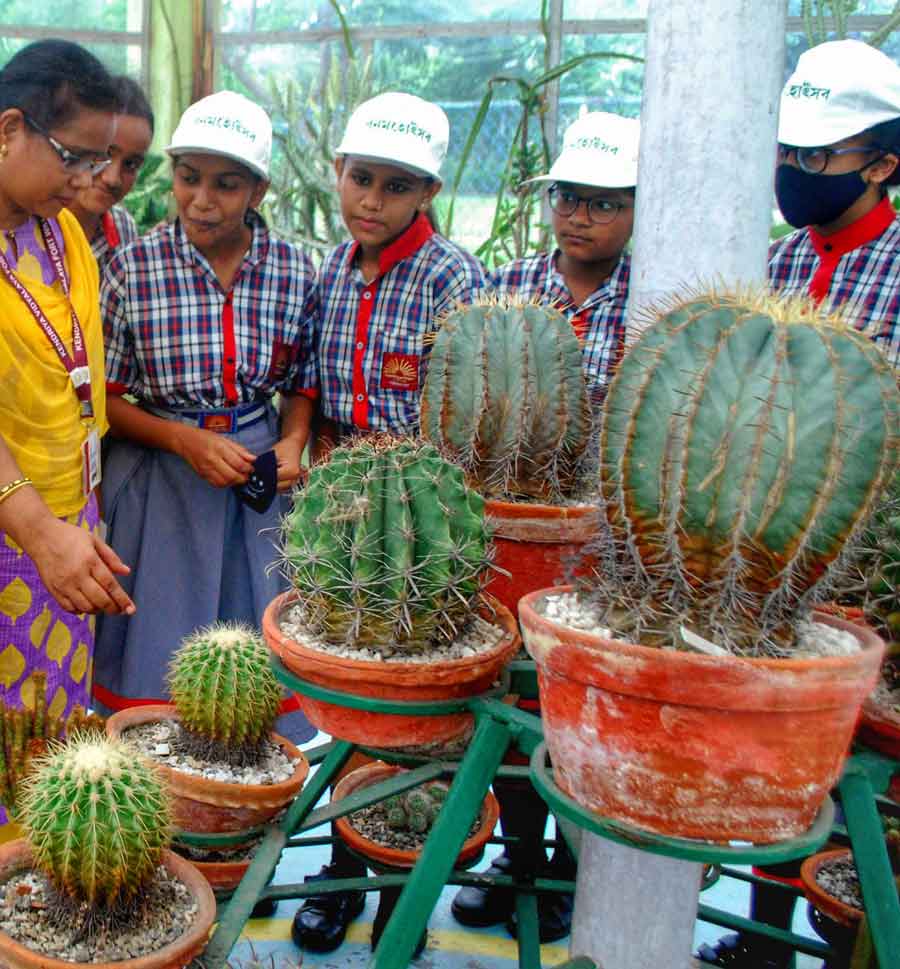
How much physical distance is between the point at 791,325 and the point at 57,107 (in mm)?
1578

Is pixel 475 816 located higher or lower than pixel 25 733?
higher

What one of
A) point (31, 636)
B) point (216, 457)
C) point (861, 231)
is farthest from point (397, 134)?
point (31, 636)

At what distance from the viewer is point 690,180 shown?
1.36 metres

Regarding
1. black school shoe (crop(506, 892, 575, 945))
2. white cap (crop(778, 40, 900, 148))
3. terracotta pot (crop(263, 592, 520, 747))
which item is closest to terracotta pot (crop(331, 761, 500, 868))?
black school shoe (crop(506, 892, 575, 945))

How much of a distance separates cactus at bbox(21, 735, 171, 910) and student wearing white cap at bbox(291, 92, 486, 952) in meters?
1.09

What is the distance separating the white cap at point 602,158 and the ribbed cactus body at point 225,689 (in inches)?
51.9

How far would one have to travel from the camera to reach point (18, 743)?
6.80 feet

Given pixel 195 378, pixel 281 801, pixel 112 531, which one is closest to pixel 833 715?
pixel 281 801

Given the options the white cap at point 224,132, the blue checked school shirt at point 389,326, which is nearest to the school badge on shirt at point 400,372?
the blue checked school shirt at point 389,326

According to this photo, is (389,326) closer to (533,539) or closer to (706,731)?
(533,539)

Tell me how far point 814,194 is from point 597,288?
0.54 m

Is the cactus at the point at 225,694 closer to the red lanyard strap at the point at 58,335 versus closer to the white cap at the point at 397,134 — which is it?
the red lanyard strap at the point at 58,335

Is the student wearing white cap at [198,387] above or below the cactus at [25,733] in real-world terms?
above

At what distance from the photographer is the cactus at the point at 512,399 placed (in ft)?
5.28
